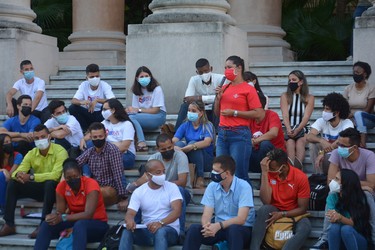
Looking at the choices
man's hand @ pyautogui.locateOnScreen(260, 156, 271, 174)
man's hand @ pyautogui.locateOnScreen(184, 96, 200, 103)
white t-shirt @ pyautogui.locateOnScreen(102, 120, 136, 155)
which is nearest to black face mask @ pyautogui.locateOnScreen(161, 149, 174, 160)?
white t-shirt @ pyautogui.locateOnScreen(102, 120, 136, 155)

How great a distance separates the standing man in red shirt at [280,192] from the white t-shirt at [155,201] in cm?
97

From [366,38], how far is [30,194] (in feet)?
16.4

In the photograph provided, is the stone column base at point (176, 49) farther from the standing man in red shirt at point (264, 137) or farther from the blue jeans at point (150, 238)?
the blue jeans at point (150, 238)

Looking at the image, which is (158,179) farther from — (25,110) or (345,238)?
(25,110)

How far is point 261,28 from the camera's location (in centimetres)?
1844

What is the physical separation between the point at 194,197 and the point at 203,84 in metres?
2.01

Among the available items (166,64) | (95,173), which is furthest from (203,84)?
(95,173)

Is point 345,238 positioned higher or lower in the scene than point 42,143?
lower

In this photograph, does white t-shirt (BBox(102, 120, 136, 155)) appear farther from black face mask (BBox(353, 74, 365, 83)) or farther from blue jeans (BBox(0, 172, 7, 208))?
black face mask (BBox(353, 74, 365, 83))

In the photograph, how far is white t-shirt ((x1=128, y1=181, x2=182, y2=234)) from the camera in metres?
12.1

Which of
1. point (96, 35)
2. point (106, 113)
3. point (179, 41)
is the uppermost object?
point (96, 35)

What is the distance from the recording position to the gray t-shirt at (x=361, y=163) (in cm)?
1192

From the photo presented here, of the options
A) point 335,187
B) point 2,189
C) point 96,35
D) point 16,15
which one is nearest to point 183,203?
point 335,187

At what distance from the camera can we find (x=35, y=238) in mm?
12844
